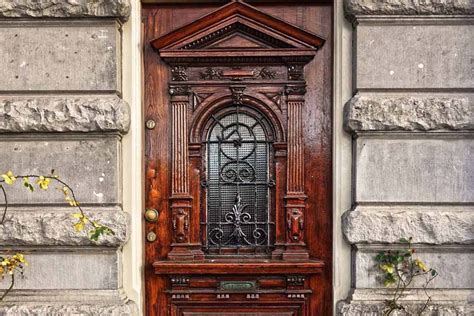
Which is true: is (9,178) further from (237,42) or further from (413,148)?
(413,148)

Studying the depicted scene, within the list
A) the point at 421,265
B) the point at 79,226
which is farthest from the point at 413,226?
the point at 79,226

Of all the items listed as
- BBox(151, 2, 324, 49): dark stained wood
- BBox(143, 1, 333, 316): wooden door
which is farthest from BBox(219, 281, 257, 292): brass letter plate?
BBox(151, 2, 324, 49): dark stained wood

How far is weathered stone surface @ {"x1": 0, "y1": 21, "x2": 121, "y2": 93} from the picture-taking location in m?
3.83

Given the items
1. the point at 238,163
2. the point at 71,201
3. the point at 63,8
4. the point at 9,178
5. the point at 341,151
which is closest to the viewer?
the point at 9,178

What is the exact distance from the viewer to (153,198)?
404cm

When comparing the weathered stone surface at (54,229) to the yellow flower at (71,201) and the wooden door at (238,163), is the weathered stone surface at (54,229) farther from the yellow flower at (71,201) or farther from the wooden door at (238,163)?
the wooden door at (238,163)

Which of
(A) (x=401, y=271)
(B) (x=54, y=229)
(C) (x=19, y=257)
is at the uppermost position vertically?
(B) (x=54, y=229)

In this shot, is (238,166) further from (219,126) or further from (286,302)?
(286,302)

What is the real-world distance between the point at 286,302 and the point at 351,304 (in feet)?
1.51

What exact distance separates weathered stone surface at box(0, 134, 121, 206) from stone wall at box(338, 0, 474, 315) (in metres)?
1.57

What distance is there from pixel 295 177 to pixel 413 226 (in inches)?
32.9

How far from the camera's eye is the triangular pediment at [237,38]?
3.92 meters

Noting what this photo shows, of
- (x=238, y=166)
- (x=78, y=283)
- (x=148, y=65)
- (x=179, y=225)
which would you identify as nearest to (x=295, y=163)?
(x=238, y=166)

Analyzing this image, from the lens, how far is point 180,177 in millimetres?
4000
